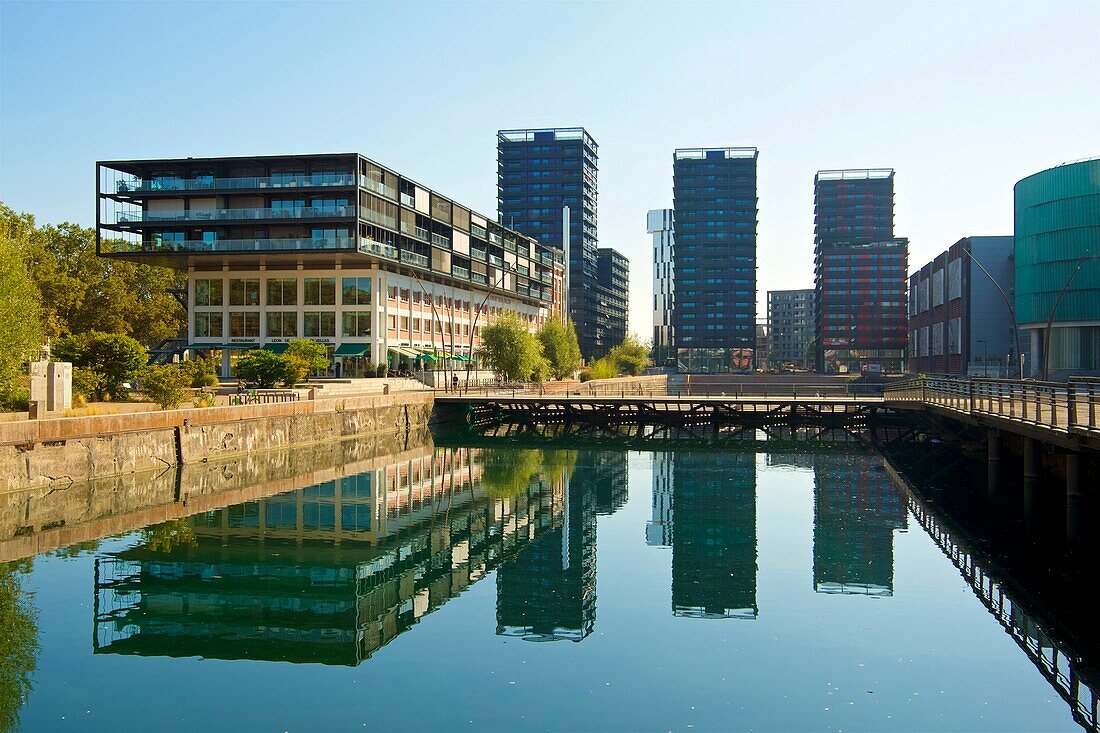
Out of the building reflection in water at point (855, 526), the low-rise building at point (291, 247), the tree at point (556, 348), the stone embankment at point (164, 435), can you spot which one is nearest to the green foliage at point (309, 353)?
the stone embankment at point (164, 435)

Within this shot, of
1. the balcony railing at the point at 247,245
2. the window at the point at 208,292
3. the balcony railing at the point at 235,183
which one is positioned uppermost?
the balcony railing at the point at 235,183

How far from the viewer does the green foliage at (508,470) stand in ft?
130

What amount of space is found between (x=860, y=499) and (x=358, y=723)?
87.3 ft

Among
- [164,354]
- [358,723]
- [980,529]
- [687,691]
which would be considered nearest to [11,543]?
[358,723]

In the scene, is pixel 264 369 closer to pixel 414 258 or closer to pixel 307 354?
pixel 307 354

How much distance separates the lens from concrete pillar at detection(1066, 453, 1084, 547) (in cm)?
2512

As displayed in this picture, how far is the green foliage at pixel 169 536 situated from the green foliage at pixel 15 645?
394cm

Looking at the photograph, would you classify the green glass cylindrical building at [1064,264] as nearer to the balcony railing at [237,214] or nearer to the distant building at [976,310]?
the distant building at [976,310]

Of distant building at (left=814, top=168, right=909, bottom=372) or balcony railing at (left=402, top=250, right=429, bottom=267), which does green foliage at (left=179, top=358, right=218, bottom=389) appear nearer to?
balcony railing at (left=402, top=250, right=429, bottom=267)

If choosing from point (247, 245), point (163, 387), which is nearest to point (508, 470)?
point (163, 387)

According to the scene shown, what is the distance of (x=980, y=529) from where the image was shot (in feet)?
94.1

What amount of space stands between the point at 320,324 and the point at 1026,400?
2449 inches

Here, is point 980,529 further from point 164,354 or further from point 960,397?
point 164,354

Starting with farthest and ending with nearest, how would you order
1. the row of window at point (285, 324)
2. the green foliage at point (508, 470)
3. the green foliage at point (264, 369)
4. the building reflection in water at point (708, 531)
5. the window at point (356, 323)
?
the row of window at point (285, 324), the window at point (356, 323), the green foliage at point (264, 369), the green foliage at point (508, 470), the building reflection in water at point (708, 531)
